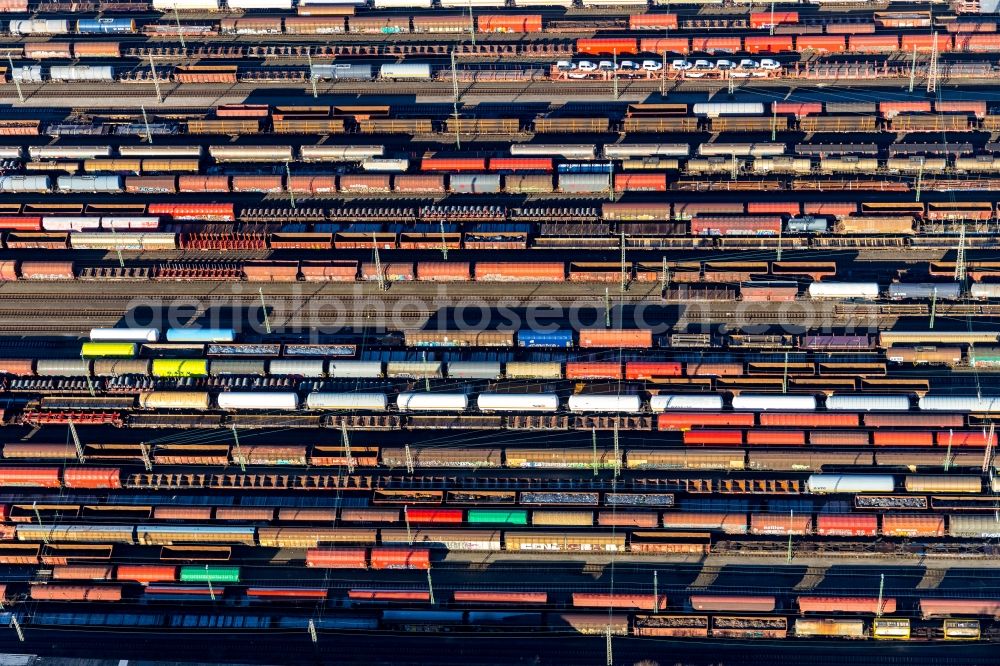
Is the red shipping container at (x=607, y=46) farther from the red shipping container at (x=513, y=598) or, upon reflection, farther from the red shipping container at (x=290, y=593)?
the red shipping container at (x=290, y=593)

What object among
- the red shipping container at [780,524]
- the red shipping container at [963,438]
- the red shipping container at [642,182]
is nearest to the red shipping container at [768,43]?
the red shipping container at [642,182]

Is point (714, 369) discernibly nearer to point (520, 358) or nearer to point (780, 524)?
point (780, 524)

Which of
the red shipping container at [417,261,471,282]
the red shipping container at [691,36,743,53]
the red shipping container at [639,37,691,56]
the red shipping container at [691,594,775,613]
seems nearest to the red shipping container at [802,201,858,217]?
the red shipping container at [691,36,743,53]

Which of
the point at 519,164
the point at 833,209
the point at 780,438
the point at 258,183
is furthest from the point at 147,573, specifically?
the point at 833,209

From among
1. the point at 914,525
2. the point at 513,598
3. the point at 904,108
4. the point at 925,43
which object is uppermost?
the point at 925,43

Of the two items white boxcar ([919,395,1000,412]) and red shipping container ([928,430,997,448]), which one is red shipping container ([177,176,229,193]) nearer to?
white boxcar ([919,395,1000,412])
